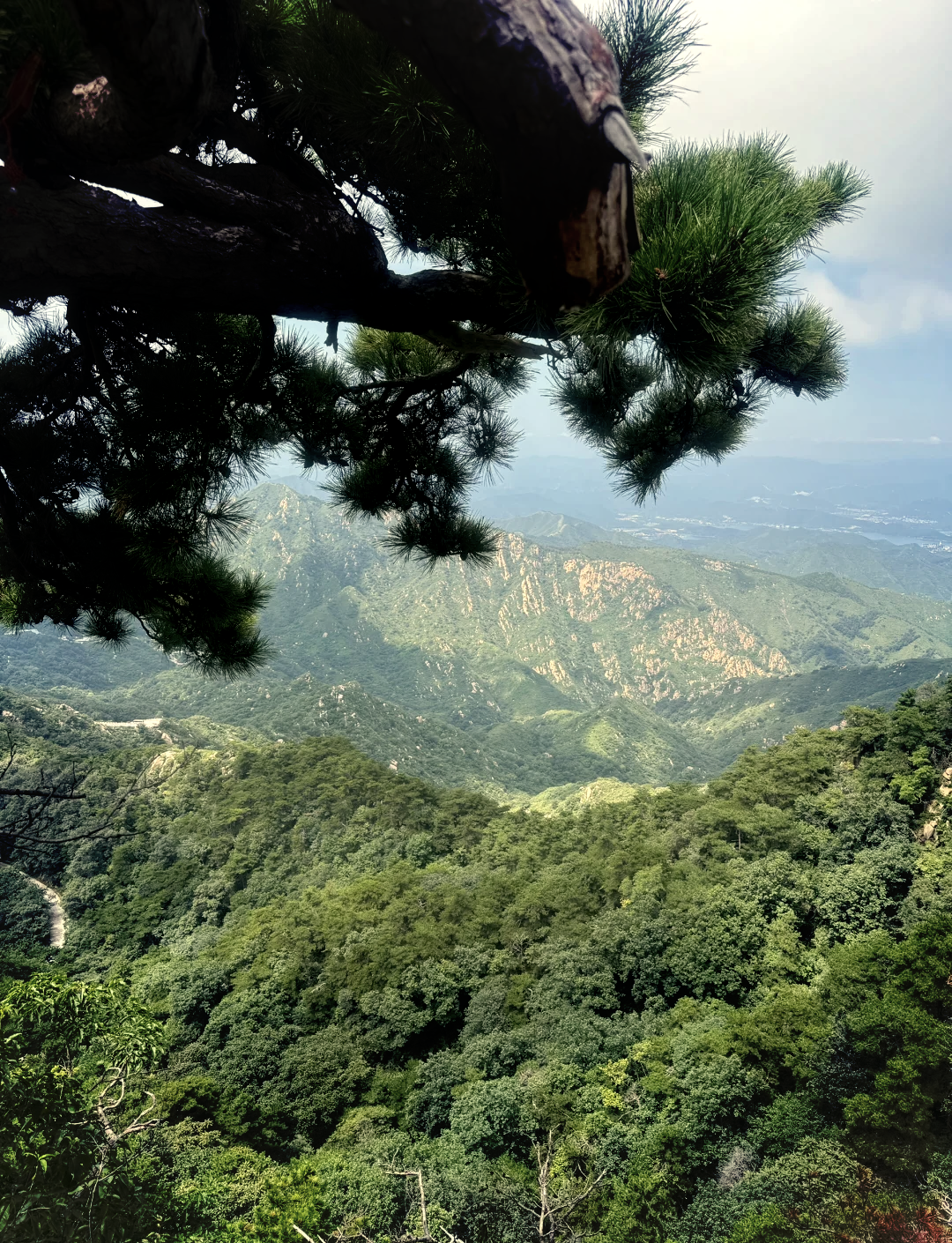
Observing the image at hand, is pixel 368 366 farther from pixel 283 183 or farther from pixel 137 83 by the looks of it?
pixel 137 83

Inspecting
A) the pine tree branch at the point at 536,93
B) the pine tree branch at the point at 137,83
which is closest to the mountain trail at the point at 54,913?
the pine tree branch at the point at 137,83

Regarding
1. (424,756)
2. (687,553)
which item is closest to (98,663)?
(424,756)

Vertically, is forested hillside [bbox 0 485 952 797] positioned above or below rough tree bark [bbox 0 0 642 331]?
below

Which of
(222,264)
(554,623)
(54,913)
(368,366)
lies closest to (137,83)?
(222,264)

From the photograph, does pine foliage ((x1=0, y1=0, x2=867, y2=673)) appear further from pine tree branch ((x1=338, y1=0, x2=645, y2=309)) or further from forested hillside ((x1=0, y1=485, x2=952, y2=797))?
forested hillside ((x1=0, y1=485, x2=952, y2=797))

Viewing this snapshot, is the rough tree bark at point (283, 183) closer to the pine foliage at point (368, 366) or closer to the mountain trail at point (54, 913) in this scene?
the pine foliage at point (368, 366)

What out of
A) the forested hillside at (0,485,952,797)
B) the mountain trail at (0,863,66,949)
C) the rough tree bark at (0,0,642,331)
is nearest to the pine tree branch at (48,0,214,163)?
the rough tree bark at (0,0,642,331)
